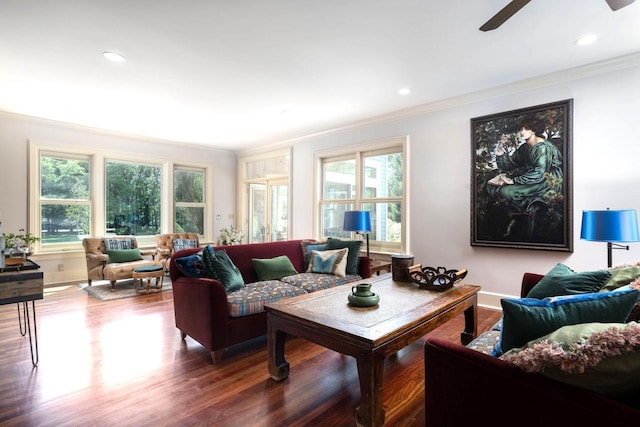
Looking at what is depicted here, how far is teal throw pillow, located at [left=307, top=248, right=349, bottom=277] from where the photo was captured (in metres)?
3.91

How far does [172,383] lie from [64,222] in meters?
4.76

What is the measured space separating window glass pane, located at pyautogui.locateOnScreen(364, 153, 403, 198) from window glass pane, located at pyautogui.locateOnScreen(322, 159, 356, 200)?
278mm

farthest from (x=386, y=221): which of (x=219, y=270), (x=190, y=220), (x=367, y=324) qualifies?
(x=190, y=220)

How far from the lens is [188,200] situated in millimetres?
6945

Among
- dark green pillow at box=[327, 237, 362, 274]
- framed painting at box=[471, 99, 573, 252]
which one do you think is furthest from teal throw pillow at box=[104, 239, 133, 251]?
framed painting at box=[471, 99, 573, 252]

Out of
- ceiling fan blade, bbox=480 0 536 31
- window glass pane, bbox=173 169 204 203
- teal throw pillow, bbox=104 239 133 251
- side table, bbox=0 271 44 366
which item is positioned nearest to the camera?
ceiling fan blade, bbox=480 0 536 31

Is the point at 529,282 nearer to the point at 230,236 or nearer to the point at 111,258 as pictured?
the point at 230,236

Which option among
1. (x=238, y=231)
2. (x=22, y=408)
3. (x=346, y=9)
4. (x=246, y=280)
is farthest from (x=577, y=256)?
(x=238, y=231)

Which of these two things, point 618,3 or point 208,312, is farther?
point 208,312

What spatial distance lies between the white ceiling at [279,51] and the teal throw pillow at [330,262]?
1994 millimetres

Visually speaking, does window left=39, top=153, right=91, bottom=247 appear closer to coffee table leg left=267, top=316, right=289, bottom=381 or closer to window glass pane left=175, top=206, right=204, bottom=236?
window glass pane left=175, top=206, right=204, bottom=236

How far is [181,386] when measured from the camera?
224 cm

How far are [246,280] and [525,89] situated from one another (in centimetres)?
384

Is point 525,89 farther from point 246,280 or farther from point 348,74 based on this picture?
point 246,280
